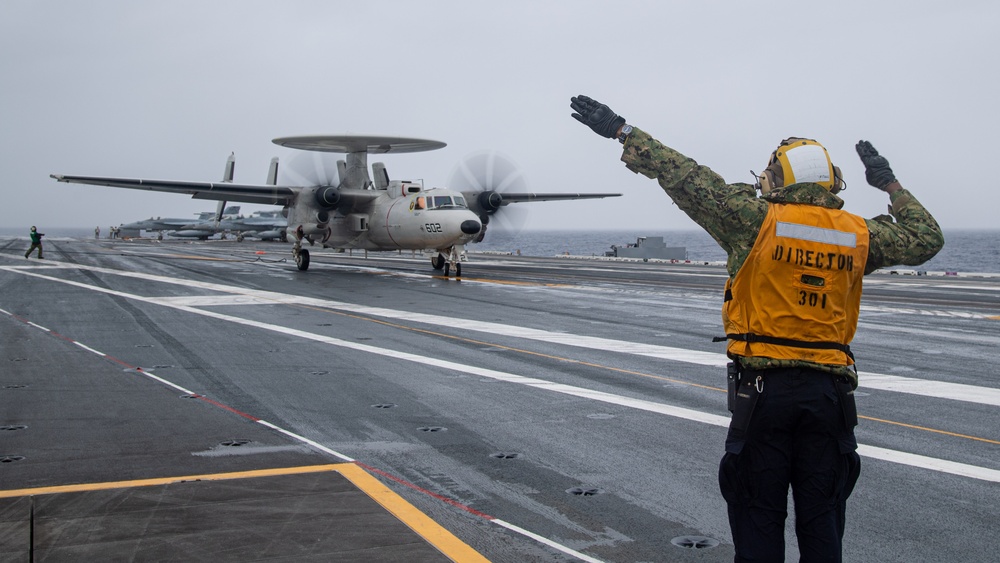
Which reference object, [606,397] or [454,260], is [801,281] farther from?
[454,260]

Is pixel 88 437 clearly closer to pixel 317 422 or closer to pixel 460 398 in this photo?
pixel 317 422

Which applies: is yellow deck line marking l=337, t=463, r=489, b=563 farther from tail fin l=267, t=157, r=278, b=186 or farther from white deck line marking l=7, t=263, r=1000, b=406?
tail fin l=267, t=157, r=278, b=186

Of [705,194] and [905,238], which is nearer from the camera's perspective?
[705,194]

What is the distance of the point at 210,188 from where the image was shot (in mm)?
30531

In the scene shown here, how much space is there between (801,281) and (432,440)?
4.04 metres

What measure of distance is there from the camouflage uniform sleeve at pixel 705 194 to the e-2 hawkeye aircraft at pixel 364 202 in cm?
2266

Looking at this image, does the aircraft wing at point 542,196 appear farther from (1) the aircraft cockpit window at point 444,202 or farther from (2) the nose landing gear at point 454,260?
(2) the nose landing gear at point 454,260

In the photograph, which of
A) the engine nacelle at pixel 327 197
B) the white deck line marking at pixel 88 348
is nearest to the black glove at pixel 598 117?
the white deck line marking at pixel 88 348

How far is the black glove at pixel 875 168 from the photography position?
4000 millimetres

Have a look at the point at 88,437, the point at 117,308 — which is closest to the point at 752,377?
the point at 88,437

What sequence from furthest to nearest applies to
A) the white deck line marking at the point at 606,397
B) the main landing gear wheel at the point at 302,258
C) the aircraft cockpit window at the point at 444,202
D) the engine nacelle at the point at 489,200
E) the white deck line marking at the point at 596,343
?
1. the engine nacelle at the point at 489,200
2. the main landing gear wheel at the point at 302,258
3. the aircraft cockpit window at the point at 444,202
4. the white deck line marking at the point at 596,343
5. the white deck line marking at the point at 606,397

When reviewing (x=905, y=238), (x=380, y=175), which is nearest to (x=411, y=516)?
(x=905, y=238)

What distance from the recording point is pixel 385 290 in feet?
73.6

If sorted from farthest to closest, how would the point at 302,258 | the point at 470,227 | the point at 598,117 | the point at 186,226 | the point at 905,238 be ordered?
the point at 186,226, the point at 302,258, the point at 470,227, the point at 598,117, the point at 905,238
